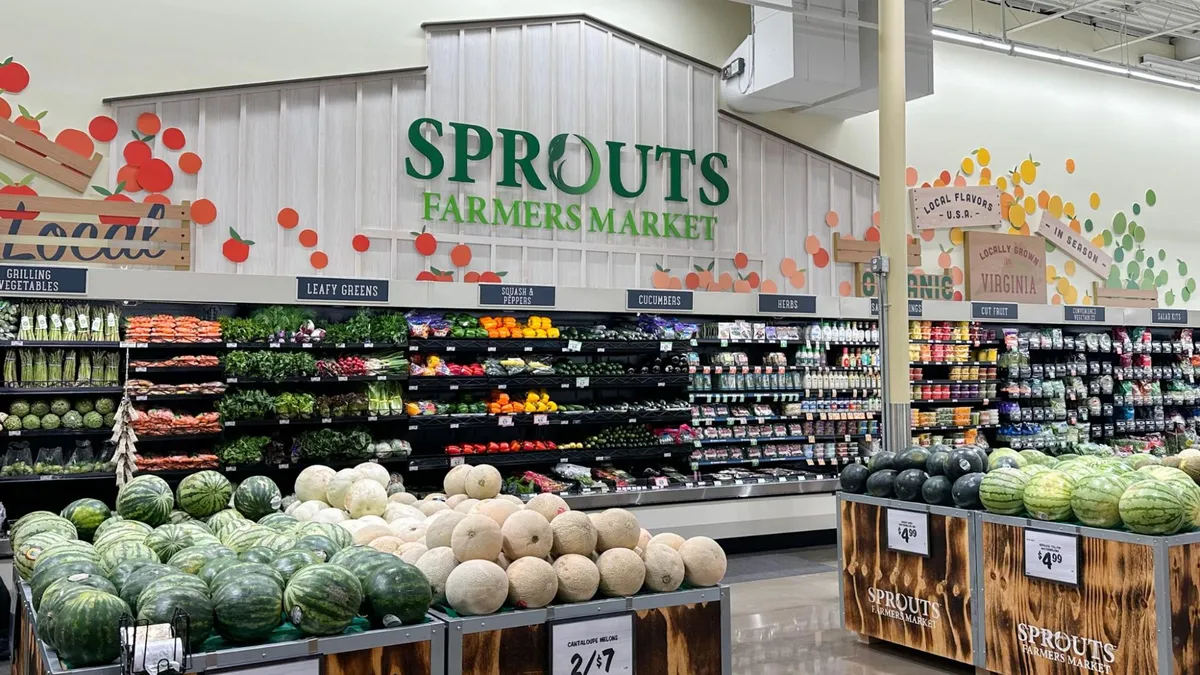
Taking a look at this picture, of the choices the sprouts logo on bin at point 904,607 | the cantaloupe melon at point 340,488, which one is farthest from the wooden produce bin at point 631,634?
the sprouts logo on bin at point 904,607

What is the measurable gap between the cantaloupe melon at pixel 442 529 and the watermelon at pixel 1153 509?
298cm

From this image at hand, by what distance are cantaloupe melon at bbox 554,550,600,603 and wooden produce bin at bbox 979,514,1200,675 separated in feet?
8.57

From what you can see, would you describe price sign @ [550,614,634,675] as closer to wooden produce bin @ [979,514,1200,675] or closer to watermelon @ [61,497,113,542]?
watermelon @ [61,497,113,542]

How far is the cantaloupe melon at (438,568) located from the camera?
3025 mm

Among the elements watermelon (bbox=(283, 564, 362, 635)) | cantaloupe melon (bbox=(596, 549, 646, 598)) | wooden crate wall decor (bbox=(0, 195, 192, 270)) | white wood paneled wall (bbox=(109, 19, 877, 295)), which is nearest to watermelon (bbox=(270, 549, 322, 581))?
watermelon (bbox=(283, 564, 362, 635))

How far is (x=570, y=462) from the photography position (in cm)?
819

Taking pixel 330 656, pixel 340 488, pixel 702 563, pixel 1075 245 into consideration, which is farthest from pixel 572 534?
pixel 1075 245

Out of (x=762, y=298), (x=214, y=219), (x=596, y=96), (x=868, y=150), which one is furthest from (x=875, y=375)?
(x=214, y=219)

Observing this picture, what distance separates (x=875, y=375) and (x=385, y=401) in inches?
191

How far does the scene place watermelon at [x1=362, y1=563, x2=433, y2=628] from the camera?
2799 mm

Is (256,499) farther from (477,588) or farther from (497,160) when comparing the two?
(497,160)

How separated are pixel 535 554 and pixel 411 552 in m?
0.42

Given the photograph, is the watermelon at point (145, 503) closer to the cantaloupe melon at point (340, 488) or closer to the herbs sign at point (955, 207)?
the cantaloupe melon at point (340, 488)

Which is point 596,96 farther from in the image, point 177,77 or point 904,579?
point 904,579
